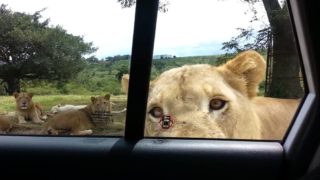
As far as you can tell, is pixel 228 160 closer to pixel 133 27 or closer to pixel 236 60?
pixel 236 60

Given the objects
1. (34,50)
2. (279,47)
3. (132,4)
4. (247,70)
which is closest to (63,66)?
(34,50)

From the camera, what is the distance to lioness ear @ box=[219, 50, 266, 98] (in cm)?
291

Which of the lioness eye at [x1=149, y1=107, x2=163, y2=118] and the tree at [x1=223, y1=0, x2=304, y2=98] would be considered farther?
the lioness eye at [x1=149, y1=107, x2=163, y2=118]

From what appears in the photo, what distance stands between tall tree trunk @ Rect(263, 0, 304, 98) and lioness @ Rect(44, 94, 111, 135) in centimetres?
89

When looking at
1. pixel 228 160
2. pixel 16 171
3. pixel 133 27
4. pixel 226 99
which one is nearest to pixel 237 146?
pixel 228 160

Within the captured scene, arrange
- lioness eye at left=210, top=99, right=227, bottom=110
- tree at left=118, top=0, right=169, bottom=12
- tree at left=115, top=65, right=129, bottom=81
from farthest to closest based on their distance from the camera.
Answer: lioness eye at left=210, top=99, right=227, bottom=110 → tree at left=115, top=65, right=129, bottom=81 → tree at left=118, top=0, right=169, bottom=12

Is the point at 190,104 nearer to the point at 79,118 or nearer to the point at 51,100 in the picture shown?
the point at 79,118

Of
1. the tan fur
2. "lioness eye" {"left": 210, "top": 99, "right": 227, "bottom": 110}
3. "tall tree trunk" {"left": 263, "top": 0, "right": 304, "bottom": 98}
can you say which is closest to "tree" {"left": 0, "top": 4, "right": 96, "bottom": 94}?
the tan fur

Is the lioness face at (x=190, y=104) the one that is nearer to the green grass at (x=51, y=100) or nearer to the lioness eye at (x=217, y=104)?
the lioness eye at (x=217, y=104)

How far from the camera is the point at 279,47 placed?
2871 millimetres

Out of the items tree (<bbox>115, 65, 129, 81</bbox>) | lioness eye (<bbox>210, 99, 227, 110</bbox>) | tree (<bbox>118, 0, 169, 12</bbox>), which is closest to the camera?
tree (<bbox>118, 0, 169, 12</bbox>)

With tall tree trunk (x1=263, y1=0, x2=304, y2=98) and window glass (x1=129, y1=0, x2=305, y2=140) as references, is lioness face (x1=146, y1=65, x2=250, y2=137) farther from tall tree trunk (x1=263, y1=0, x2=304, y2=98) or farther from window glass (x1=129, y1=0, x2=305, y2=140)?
tall tree trunk (x1=263, y1=0, x2=304, y2=98)

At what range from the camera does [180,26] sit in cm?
283

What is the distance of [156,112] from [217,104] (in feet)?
1.09
